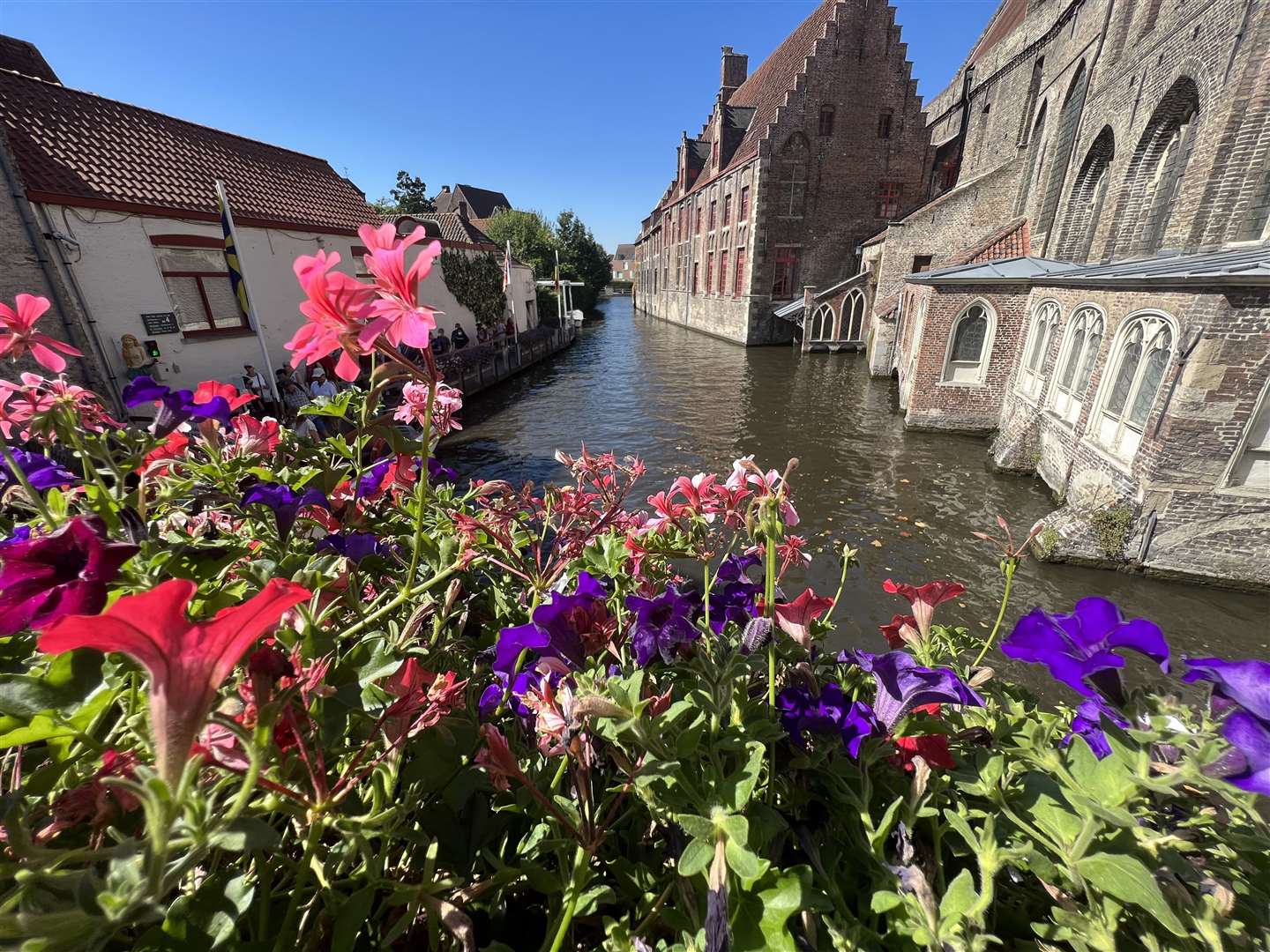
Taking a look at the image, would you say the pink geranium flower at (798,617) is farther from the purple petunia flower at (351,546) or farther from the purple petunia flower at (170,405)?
the purple petunia flower at (170,405)

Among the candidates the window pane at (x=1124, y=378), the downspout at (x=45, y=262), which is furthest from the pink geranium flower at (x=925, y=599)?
the downspout at (x=45, y=262)

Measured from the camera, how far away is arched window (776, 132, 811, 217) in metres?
24.0

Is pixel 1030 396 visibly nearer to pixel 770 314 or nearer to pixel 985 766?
pixel 985 766

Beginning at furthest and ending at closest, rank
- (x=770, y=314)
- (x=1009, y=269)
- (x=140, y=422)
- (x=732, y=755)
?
(x=770, y=314) → (x=1009, y=269) → (x=140, y=422) → (x=732, y=755)

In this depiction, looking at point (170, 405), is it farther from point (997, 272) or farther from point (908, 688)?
point (997, 272)

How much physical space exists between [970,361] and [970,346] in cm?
35

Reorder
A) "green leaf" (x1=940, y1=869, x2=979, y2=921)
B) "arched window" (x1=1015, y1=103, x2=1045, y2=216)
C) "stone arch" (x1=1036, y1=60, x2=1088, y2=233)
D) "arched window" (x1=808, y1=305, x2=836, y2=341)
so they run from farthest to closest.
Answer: "arched window" (x1=808, y1=305, x2=836, y2=341), "arched window" (x1=1015, y1=103, x2=1045, y2=216), "stone arch" (x1=1036, y1=60, x2=1088, y2=233), "green leaf" (x1=940, y1=869, x2=979, y2=921)

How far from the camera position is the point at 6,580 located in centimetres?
76

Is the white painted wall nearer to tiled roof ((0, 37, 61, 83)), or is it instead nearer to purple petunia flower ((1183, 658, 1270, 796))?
tiled roof ((0, 37, 61, 83))

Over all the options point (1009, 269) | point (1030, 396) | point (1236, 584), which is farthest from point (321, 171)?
point (1236, 584)

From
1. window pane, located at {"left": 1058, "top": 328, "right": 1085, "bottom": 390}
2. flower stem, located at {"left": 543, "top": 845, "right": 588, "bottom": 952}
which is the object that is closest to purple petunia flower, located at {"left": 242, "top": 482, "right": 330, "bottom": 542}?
flower stem, located at {"left": 543, "top": 845, "right": 588, "bottom": 952}

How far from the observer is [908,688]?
910mm

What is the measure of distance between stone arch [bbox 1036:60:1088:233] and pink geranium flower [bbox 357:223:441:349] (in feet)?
57.4

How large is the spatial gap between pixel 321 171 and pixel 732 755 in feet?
64.0
